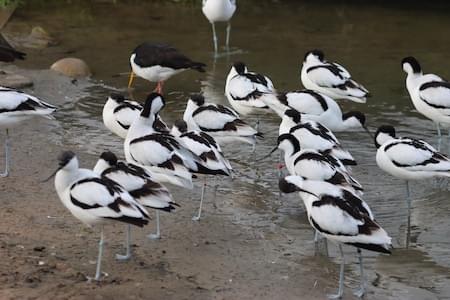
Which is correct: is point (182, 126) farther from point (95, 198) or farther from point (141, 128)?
point (95, 198)

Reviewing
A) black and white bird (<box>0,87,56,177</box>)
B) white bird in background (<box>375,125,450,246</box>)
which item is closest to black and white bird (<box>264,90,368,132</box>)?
white bird in background (<box>375,125,450,246</box>)

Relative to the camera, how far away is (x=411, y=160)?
354 inches

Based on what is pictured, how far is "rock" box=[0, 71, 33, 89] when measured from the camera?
12.5 metres

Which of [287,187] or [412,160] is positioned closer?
[287,187]

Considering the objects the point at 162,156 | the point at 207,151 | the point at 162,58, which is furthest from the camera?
the point at 162,58

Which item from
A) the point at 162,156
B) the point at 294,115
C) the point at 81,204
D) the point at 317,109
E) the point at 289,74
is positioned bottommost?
the point at 289,74

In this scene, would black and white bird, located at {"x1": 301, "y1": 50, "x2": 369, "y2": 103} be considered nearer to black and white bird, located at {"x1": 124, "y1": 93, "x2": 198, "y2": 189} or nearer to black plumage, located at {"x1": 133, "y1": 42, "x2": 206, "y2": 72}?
black plumage, located at {"x1": 133, "y1": 42, "x2": 206, "y2": 72}

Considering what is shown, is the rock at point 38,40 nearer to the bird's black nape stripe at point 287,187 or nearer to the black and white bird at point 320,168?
the black and white bird at point 320,168

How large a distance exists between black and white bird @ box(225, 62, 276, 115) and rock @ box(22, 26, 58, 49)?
496 cm

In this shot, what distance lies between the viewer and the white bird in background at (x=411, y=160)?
898 centimetres

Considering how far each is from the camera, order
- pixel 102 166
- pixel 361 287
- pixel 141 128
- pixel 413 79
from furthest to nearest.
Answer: pixel 413 79, pixel 141 128, pixel 102 166, pixel 361 287

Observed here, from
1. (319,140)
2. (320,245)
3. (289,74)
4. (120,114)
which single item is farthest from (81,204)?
(289,74)

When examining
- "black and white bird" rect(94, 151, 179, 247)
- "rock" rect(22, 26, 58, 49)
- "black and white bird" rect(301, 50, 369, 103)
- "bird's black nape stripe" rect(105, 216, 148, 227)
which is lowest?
"rock" rect(22, 26, 58, 49)

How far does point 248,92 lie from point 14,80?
3566 millimetres
